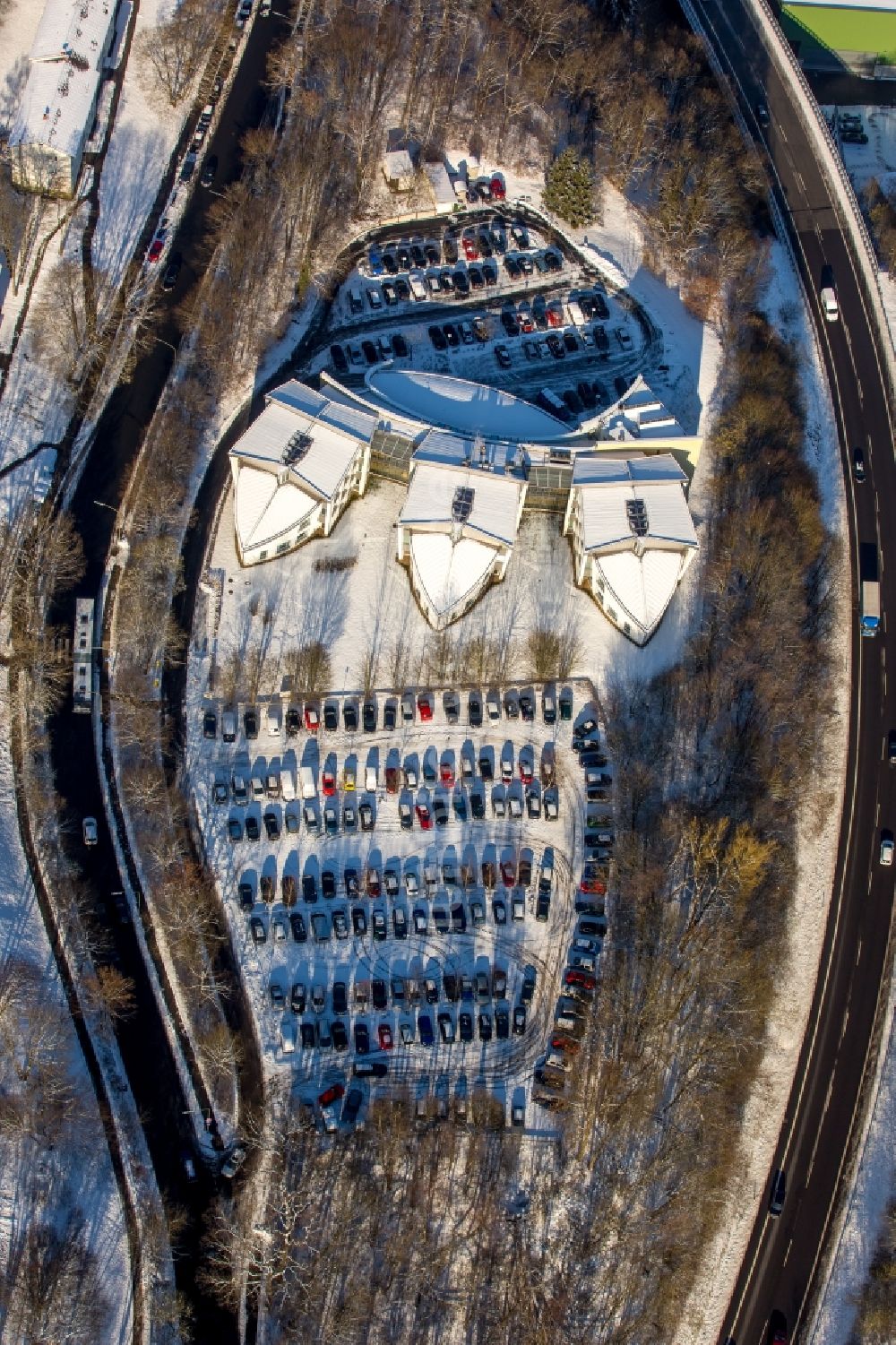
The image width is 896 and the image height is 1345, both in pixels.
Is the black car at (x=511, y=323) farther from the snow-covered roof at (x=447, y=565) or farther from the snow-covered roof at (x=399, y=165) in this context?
the snow-covered roof at (x=447, y=565)

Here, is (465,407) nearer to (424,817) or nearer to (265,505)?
(265,505)

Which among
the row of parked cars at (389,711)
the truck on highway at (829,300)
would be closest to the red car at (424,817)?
the row of parked cars at (389,711)

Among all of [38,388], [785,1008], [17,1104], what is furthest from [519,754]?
[38,388]

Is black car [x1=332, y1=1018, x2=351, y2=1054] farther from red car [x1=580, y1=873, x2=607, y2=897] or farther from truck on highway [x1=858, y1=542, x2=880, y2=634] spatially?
truck on highway [x1=858, y1=542, x2=880, y2=634]

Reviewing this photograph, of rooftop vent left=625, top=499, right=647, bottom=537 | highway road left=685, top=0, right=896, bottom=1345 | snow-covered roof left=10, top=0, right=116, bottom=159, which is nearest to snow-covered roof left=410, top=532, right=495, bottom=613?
rooftop vent left=625, top=499, right=647, bottom=537

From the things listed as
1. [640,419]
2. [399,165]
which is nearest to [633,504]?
[640,419]
